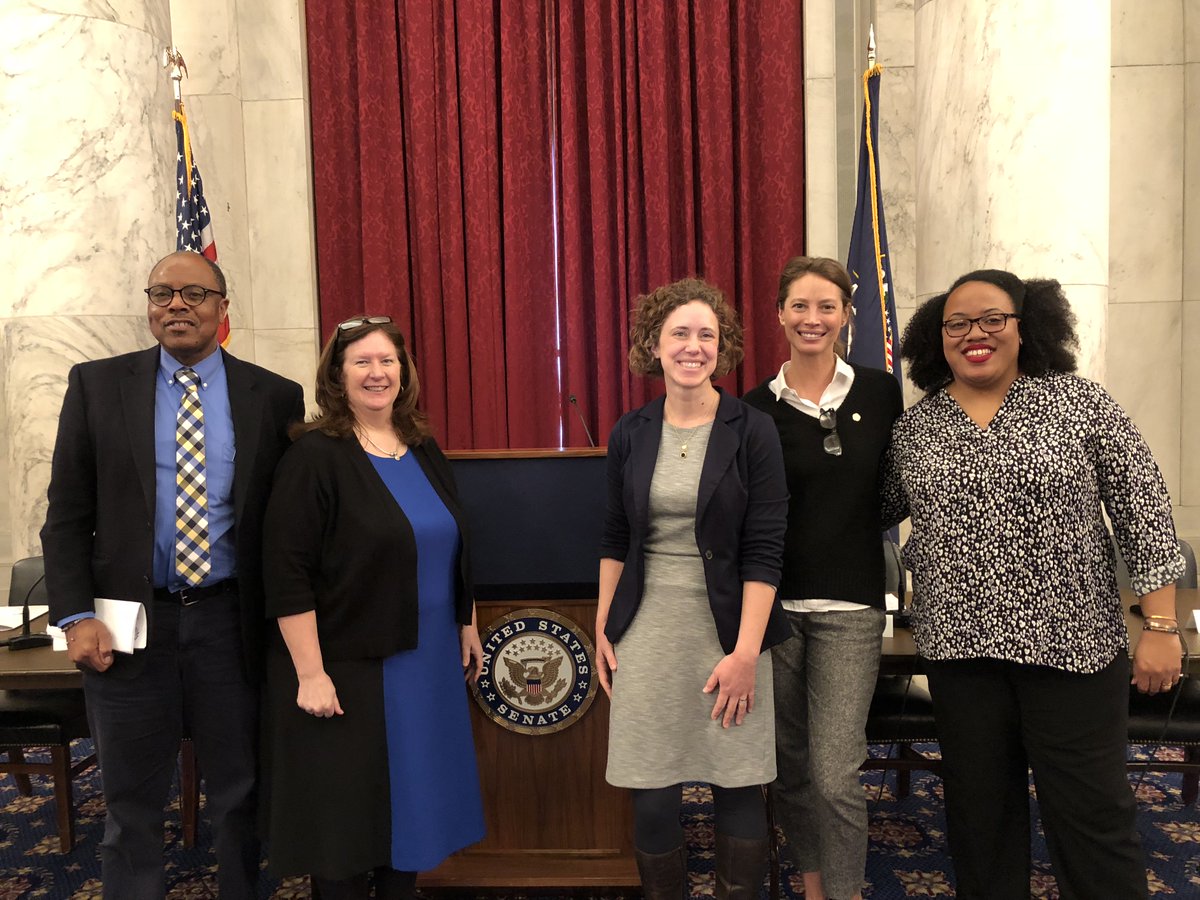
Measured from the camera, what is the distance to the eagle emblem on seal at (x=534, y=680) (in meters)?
2.40

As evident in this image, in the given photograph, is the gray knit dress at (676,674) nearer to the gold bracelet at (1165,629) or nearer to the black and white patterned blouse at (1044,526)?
the black and white patterned blouse at (1044,526)

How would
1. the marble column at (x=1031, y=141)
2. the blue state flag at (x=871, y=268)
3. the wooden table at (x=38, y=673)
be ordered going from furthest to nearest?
the blue state flag at (x=871, y=268)
the marble column at (x=1031, y=141)
the wooden table at (x=38, y=673)

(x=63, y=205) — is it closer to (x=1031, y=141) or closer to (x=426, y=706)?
(x=426, y=706)

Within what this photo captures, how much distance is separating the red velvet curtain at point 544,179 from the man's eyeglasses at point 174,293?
8.96ft

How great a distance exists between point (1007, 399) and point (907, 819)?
1.80 metres

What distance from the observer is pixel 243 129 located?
16.1 ft

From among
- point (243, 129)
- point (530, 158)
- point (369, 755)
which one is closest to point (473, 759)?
point (369, 755)

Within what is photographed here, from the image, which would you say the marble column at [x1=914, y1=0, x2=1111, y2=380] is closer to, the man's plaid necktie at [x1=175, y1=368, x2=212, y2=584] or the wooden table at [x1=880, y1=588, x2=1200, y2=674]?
the wooden table at [x1=880, y1=588, x2=1200, y2=674]

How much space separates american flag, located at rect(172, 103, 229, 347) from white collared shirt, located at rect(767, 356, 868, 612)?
2.75 metres

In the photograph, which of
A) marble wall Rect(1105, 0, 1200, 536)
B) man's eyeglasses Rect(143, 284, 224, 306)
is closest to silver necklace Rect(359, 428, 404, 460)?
man's eyeglasses Rect(143, 284, 224, 306)

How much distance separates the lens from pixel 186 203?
13.0ft

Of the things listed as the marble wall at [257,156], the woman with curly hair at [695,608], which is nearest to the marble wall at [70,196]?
the marble wall at [257,156]

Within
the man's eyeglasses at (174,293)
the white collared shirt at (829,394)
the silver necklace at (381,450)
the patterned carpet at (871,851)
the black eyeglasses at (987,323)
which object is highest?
the man's eyeglasses at (174,293)

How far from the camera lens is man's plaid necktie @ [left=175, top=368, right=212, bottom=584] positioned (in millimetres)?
2000
